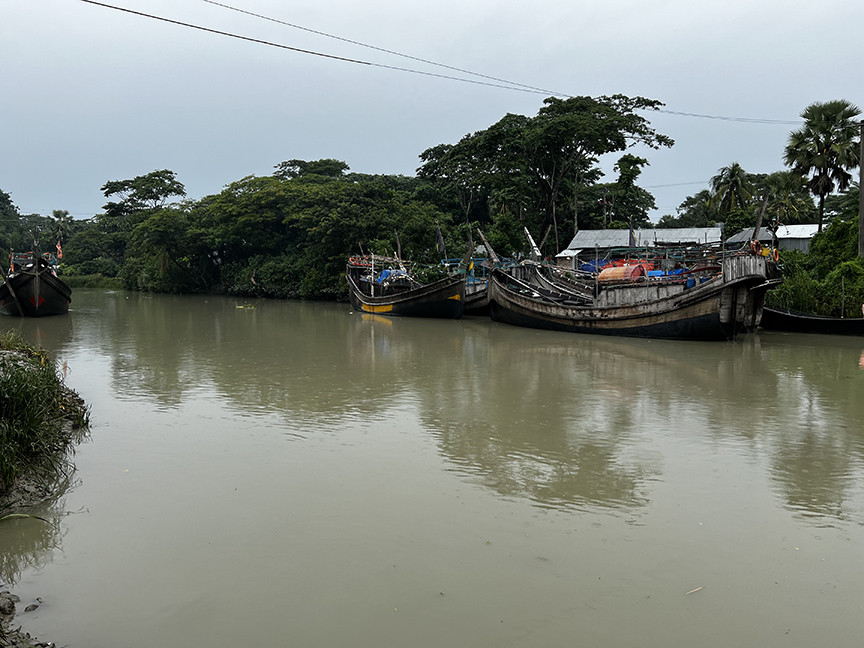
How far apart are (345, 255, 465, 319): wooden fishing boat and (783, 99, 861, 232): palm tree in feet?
41.6

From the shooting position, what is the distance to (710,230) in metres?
35.6

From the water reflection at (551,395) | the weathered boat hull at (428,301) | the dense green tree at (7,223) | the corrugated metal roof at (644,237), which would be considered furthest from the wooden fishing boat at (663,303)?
the dense green tree at (7,223)

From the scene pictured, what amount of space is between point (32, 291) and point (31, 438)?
66.1 feet

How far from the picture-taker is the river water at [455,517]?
3.74 m

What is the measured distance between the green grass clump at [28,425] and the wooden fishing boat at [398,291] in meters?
15.7

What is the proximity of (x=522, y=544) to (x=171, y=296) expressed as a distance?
40595 millimetres

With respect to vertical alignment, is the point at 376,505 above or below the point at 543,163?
below

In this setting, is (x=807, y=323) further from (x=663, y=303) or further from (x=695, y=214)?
(x=695, y=214)

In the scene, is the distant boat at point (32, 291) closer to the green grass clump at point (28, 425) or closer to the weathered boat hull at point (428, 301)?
the weathered boat hull at point (428, 301)

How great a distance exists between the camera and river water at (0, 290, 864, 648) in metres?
3.74

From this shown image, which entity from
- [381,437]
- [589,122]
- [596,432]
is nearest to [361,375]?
[381,437]

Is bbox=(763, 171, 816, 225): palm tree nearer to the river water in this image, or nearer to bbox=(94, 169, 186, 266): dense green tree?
the river water

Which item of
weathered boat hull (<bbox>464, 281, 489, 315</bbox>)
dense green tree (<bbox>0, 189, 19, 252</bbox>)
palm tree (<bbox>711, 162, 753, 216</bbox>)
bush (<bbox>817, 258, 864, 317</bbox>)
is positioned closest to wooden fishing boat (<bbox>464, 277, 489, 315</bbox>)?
weathered boat hull (<bbox>464, 281, 489, 315</bbox>)

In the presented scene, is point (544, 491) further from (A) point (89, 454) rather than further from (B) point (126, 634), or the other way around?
(A) point (89, 454)
